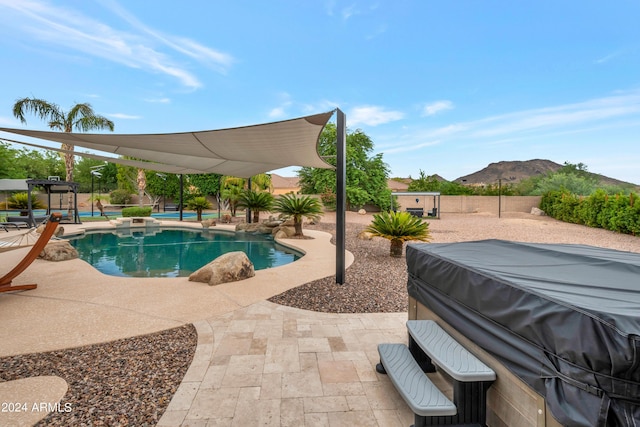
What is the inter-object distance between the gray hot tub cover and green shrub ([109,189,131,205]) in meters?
27.7

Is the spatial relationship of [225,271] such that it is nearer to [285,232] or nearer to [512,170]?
[285,232]

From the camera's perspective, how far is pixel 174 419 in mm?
1680

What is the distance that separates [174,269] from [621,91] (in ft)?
90.1

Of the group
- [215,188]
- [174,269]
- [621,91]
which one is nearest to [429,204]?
[621,91]

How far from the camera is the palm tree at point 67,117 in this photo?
14133 millimetres

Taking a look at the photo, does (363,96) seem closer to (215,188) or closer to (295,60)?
(295,60)

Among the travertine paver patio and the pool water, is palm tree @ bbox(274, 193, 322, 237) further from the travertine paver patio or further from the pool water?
the travertine paver patio

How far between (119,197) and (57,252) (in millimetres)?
20936

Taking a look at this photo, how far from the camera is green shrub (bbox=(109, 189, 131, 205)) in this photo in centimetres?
2377

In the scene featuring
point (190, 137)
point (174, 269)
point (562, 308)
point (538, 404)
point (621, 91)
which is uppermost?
point (621, 91)

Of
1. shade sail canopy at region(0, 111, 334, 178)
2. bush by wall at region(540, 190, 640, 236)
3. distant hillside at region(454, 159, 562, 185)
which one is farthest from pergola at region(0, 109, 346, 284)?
distant hillside at region(454, 159, 562, 185)

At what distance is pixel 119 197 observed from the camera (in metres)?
23.9

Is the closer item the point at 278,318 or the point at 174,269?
the point at 278,318

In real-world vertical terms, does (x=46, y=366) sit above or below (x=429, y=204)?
below
